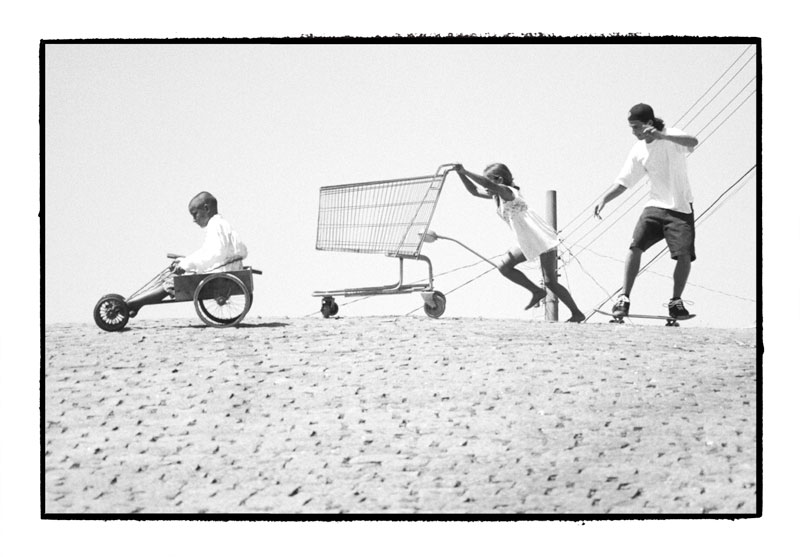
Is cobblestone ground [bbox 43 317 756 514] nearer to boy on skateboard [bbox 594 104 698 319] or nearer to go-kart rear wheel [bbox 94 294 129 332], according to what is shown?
go-kart rear wheel [bbox 94 294 129 332]

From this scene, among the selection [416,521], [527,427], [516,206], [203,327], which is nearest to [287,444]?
[416,521]

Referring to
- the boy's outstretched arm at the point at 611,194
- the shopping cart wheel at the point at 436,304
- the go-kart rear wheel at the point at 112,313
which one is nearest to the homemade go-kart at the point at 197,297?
the go-kart rear wheel at the point at 112,313

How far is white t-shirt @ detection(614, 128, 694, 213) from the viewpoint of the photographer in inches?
355

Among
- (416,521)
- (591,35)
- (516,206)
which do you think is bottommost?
(416,521)

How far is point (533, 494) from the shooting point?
7.47 m

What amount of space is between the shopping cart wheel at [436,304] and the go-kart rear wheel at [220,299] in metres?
1.36

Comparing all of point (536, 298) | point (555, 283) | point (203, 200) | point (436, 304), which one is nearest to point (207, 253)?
point (203, 200)

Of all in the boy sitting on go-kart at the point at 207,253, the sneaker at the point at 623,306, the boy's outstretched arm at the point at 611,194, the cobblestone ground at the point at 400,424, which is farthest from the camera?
the sneaker at the point at 623,306

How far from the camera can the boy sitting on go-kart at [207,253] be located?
902cm

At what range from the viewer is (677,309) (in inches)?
358

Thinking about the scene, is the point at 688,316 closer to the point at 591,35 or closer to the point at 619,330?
the point at 619,330

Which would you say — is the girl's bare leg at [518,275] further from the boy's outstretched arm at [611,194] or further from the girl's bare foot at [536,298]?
the boy's outstretched arm at [611,194]

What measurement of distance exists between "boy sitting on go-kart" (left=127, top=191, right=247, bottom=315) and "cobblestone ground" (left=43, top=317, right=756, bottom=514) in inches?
13.2

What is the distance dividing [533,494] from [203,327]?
9.95 feet
